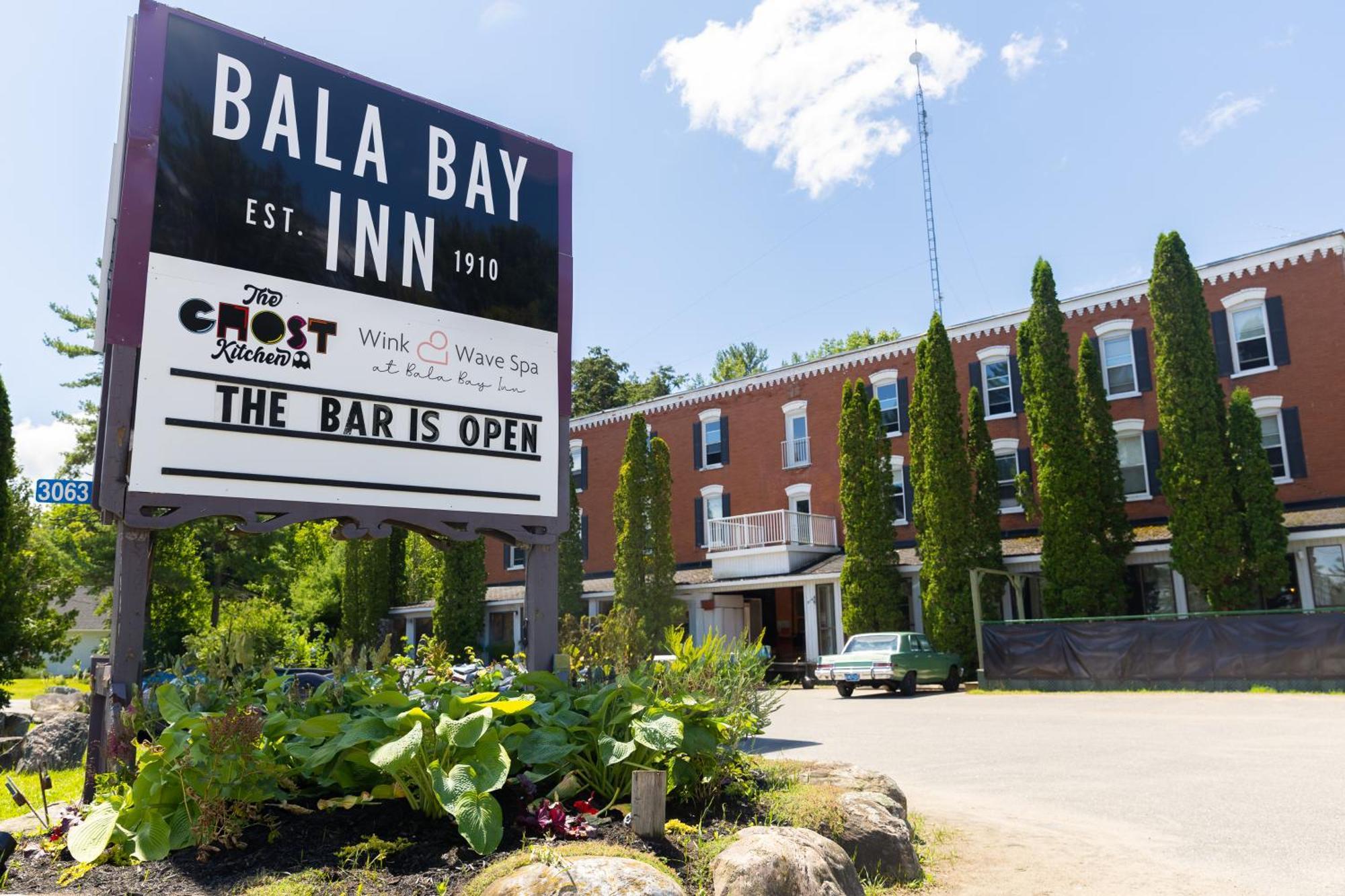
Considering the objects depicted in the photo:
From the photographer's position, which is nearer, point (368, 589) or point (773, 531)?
point (773, 531)

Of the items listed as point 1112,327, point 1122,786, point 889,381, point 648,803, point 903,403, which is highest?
point 1112,327

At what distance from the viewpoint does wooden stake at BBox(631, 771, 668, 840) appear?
14.8ft

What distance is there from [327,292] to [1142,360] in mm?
25317

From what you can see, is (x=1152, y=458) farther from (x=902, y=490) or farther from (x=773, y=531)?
(x=773, y=531)

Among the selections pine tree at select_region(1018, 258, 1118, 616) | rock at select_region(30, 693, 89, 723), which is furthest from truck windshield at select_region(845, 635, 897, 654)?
rock at select_region(30, 693, 89, 723)

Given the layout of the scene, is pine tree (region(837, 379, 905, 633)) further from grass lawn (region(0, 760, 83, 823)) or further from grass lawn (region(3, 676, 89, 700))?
grass lawn (region(3, 676, 89, 700))

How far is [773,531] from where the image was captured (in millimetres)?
31484

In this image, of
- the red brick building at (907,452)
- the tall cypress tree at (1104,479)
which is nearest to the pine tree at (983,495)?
the red brick building at (907,452)

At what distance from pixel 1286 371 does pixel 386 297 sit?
2493 cm

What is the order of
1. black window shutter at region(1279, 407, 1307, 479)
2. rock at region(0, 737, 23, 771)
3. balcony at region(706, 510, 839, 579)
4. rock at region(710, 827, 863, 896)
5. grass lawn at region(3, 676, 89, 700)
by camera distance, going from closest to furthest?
1. rock at region(710, 827, 863, 896)
2. rock at region(0, 737, 23, 771)
3. black window shutter at region(1279, 407, 1307, 479)
4. grass lawn at region(3, 676, 89, 700)
5. balcony at region(706, 510, 839, 579)

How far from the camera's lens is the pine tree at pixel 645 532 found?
3094 cm

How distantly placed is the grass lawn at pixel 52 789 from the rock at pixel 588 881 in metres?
5.25

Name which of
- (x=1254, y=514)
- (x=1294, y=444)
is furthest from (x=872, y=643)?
(x=1294, y=444)

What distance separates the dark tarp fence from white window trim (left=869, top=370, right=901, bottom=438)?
9.26 meters
